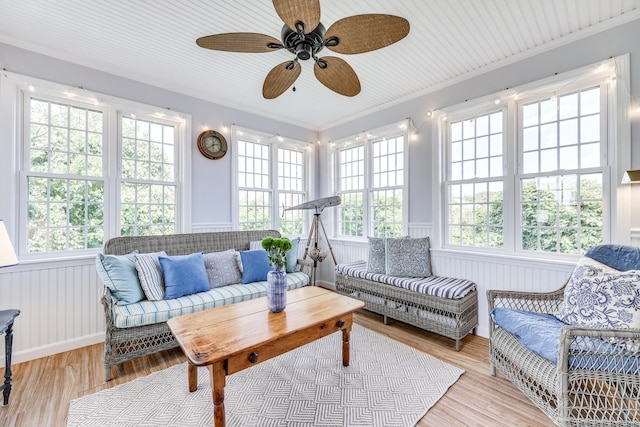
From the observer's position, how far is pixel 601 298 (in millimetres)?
1756

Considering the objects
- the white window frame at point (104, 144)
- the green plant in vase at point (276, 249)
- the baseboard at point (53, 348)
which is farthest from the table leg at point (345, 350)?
the baseboard at point (53, 348)

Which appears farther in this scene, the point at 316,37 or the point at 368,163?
the point at 368,163

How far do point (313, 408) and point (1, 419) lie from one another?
1977 millimetres

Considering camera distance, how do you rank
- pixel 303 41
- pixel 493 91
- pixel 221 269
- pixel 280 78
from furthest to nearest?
pixel 221 269, pixel 493 91, pixel 280 78, pixel 303 41

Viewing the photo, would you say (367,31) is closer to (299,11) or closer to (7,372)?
(299,11)

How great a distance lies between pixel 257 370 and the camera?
2.24 m

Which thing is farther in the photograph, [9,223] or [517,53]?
[517,53]

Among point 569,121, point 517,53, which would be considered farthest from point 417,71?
point 569,121

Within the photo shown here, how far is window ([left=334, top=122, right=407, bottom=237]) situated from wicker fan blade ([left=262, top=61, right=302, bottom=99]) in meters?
2.01

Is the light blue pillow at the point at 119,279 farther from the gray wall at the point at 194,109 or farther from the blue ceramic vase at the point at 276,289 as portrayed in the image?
the blue ceramic vase at the point at 276,289

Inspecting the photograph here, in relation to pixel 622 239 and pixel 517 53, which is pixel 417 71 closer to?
pixel 517 53

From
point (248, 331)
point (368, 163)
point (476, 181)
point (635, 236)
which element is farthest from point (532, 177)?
point (248, 331)

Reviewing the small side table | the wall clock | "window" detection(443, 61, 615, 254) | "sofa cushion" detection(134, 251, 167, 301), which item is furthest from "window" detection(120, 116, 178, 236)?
"window" detection(443, 61, 615, 254)

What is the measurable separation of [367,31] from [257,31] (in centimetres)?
115
